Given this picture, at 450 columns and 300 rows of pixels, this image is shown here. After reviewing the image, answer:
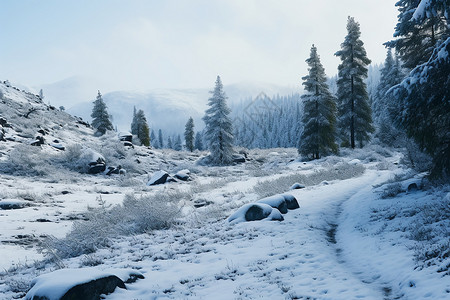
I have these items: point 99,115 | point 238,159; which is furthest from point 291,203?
point 99,115

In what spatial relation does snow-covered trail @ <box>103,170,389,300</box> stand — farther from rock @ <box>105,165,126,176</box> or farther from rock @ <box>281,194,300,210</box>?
rock @ <box>105,165,126,176</box>

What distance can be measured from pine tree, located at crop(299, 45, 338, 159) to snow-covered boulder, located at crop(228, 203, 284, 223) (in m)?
21.6

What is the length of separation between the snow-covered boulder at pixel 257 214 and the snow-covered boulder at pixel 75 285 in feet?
17.0

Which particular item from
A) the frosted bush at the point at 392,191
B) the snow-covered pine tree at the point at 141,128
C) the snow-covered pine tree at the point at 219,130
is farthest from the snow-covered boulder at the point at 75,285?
the snow-covered pine tree at the point at 141,128

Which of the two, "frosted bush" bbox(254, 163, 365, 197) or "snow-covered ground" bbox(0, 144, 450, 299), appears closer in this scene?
"snow-covered ground" bbox(0, 144, 450, 299)

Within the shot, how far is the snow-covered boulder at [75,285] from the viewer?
4.45 meters

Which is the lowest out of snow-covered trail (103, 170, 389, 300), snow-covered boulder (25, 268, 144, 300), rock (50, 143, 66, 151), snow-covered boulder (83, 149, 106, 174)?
snow-covered trail (103, 170, 389, 300)

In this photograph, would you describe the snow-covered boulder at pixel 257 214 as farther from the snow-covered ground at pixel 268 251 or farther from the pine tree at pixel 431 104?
the pine tree at pixel 431 104

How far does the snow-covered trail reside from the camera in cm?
518

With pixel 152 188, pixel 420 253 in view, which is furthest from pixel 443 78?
pixel 152 188

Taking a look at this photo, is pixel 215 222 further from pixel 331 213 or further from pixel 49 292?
pixel 49 292

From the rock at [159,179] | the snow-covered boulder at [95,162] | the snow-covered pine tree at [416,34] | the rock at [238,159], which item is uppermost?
the snow-covered pine tree at [416,34]

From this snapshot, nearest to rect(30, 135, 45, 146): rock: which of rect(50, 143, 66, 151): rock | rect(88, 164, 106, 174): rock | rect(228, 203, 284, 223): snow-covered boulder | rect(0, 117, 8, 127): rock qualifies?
rect(50, 143, 66, 151): rock

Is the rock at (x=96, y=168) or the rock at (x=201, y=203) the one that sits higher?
the rock at (x=96, y=168)
